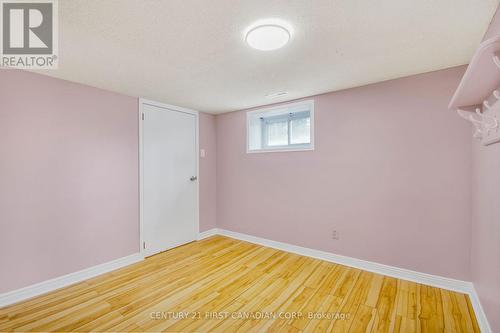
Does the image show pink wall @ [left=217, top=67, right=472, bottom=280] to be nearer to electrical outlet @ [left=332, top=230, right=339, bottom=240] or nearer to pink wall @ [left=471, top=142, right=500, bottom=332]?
electrical outlet @ [left=332, top=230, right=339, bottom=240]

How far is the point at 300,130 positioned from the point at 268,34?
6.09 feet

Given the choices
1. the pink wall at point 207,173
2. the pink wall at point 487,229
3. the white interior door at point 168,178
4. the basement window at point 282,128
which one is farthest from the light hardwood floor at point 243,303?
the basement window at point 282,128

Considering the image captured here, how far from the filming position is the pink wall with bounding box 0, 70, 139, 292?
198 cm

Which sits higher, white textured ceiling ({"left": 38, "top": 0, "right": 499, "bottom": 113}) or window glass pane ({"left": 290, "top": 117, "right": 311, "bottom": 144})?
white textured ceiling ({"left": 38, "top": 0, "right": 499, "bottom": 113})

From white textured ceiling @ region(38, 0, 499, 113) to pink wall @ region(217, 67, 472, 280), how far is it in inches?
11.8

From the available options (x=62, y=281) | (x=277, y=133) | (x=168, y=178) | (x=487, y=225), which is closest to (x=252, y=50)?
(x=277, y=133)

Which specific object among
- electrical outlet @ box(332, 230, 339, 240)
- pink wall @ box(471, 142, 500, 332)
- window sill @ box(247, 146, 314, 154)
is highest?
window sill @ box(247, 146, 314, 154)

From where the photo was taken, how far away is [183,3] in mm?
1214

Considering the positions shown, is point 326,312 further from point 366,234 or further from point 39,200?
point 39,200

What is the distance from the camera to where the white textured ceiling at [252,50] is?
4.15 ft

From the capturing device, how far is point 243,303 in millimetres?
1961

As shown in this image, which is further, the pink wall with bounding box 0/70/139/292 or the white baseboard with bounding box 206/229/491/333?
the pink wall with bounding box 0/70/139/292

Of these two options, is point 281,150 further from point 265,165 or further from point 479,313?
point 479,313

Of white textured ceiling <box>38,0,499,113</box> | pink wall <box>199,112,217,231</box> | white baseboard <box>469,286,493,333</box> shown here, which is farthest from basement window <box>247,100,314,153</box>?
white baseboard <box>469,286,493,333</box>
